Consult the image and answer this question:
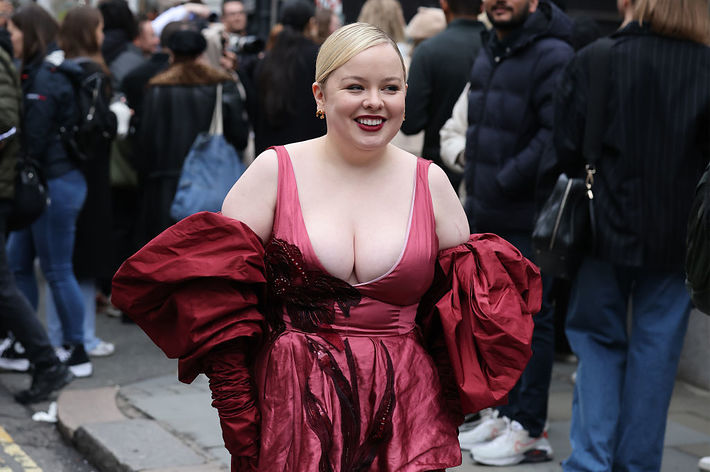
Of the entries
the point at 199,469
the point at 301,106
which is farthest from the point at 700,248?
the point at 301,106

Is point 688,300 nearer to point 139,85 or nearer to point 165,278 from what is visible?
point 165,278

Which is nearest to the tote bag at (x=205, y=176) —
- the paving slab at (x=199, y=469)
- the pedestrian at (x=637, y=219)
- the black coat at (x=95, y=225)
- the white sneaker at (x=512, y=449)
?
the black coat at (x=95, y=225)

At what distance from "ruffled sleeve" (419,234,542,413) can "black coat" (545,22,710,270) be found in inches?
57.5

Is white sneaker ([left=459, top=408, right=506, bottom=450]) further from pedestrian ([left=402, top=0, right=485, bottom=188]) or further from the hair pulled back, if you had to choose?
the hair pulled back

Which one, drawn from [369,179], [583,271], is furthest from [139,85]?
[369,179]

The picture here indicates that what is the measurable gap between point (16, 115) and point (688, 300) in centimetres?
374

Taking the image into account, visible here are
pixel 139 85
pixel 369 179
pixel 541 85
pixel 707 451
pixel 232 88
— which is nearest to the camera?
pixel 369 179

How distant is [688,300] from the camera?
4.45 meters

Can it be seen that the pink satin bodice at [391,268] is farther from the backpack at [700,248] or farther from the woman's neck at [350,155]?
the backpack at [700,248]

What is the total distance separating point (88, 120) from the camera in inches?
264

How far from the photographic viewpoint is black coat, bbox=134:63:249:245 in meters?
7.38

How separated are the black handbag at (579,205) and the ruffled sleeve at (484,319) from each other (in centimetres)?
144

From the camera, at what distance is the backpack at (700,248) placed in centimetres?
344

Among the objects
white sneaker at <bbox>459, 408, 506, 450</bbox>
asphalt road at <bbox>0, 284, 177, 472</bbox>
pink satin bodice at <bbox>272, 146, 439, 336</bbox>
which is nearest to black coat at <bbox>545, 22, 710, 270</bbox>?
white sneaker at <bbox>459, 408, 506, 450</bbox>
